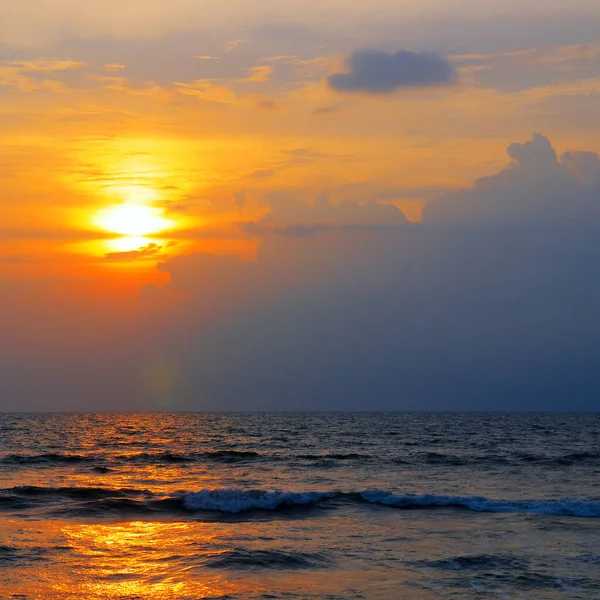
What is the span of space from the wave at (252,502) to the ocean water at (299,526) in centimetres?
9

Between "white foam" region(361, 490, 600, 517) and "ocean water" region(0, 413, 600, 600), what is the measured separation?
0.08 meters

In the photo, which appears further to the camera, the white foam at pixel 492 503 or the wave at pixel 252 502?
the wave at pixel 252 502

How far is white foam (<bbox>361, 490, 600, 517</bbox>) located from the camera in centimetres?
2997

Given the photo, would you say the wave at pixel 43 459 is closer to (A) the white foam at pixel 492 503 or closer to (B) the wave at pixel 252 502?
(B) the wave at pixel 252 502

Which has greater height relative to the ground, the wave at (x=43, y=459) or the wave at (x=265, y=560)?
Result: the wave at (x=265, y=560)

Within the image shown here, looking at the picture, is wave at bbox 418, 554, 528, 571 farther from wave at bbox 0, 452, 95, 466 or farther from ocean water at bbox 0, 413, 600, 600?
wave at bbox 0, 452, 95, 466

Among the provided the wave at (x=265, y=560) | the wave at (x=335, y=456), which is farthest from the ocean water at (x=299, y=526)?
the wave at (x=335, y=456)

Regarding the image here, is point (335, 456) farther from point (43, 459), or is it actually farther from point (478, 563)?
point (478, 563)

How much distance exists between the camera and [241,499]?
3142 cm

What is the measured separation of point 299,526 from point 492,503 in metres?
9.41

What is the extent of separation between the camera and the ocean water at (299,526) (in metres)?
18.5

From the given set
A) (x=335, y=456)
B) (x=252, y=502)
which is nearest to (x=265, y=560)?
(x=252, y=502)

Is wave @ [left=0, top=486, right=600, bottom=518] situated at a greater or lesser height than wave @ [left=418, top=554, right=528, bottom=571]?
lesser

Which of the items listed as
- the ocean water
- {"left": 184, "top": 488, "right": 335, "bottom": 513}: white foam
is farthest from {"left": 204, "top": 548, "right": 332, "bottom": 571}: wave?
{"left": 184, "top": 488, "right": 335, "bottom": 513}: white foam
